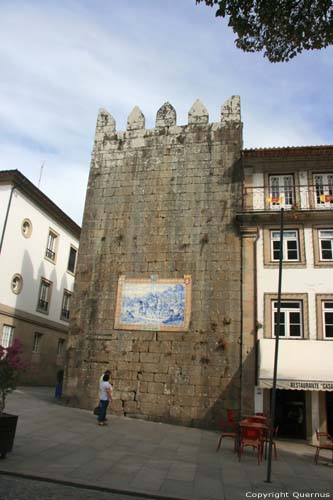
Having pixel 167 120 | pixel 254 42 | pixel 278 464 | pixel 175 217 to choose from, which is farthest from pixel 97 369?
pixel 254 42

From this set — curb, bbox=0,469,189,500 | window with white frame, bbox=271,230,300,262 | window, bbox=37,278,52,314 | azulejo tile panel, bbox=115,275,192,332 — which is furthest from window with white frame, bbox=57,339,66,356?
curb, bbox=0,469,189,500

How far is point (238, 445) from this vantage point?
918cm

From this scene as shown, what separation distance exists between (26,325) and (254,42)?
58.4 feet

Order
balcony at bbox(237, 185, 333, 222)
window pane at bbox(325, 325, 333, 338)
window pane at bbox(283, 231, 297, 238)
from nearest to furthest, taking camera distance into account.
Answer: window pane at bbox(325, 325, 333, 338)
balcony at bbox(237, 185, 333, 222)
window pane at bbox(283, 231, 297, 238)

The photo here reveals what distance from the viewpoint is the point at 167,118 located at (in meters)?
16.3

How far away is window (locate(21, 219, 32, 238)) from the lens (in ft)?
68.8

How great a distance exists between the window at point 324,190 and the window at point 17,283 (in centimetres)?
1383

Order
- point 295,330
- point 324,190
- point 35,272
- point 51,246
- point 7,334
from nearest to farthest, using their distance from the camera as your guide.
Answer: point 295,330
point 324,190
point 7,334
point 35,272
point 51,246

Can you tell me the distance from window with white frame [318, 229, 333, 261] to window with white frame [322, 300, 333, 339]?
1454 millimetres

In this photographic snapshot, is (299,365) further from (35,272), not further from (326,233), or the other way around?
(35,272)

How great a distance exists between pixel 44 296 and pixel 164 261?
11001 mm

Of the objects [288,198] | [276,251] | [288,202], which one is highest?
[288,198]

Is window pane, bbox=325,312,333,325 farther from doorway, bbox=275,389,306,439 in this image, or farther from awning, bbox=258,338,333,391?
doorway, bbox=275,389,306,439

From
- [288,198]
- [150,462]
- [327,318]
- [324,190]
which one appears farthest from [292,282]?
[150,462]
